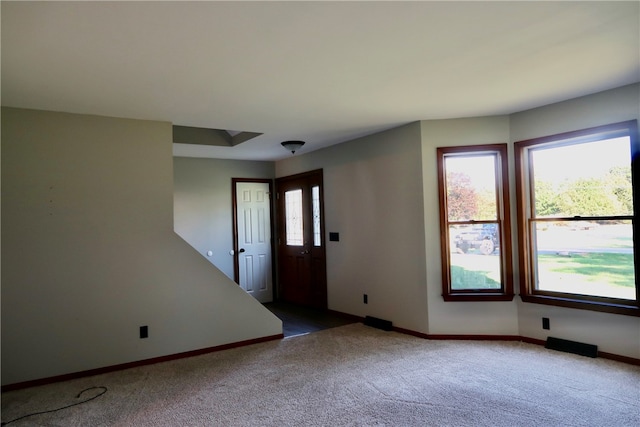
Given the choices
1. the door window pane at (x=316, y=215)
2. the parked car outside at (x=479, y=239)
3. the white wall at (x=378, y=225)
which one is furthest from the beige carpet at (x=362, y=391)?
the door window pane at (x=316, y=215)

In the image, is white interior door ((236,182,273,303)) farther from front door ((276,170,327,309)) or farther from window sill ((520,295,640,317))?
window sill ((520,295,640,317))

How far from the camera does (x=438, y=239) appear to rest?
14.1ft

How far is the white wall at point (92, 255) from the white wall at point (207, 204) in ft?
6.32

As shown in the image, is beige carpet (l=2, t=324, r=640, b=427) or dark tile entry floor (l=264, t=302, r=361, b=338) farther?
dark tile entry floor (l=264, t=302, r=361, b=338)

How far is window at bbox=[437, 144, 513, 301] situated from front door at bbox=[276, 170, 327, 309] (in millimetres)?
2025

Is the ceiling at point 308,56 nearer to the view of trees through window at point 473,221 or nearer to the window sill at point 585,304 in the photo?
the view of trees through window at point 473,221

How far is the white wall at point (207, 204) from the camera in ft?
19.4

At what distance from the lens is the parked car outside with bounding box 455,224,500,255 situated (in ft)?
13.9

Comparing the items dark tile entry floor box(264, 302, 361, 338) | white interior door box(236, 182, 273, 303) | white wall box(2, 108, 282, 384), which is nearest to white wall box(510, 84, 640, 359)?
dark tile entry floor box(264, 302, 361, 338)

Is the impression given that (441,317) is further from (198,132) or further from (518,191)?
(198,132)

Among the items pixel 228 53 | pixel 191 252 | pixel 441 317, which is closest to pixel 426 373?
pixel 441 317

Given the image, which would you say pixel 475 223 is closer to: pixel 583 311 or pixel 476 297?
pixel 476 297

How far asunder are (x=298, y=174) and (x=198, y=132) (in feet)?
5.71

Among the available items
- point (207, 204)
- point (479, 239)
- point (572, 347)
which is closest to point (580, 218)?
point (479, 239)
